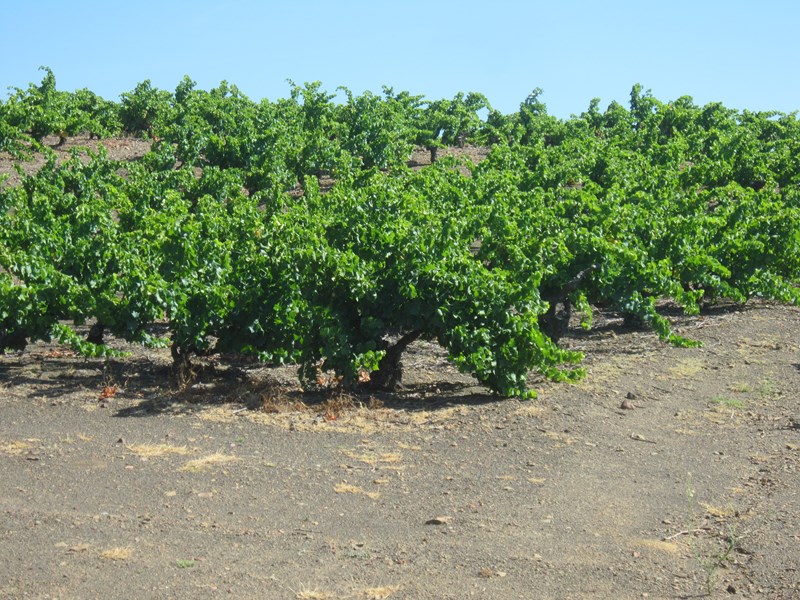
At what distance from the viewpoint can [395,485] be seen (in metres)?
7.39

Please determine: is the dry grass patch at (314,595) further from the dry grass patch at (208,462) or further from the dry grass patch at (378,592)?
the dry grass patch at (208,462)

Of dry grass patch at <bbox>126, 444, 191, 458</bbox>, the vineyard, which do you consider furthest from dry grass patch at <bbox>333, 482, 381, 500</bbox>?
the vineyard

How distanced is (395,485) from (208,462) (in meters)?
1.36

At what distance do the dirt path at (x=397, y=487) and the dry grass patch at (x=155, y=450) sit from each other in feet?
0.08

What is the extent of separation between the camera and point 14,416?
28.7 ft

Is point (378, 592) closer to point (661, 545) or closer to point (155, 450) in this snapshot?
point (661, 545)

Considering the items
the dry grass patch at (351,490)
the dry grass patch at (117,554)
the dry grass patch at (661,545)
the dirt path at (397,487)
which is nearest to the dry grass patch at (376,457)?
the dirt path at (397,487)

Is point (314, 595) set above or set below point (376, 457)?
below

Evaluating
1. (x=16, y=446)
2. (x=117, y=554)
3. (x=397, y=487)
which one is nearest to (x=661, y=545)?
(x=397, y=487)

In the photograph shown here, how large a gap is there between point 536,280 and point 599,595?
455cm

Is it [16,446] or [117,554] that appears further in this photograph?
[16,446]

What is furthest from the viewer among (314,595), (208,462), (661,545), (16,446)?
(16,446)

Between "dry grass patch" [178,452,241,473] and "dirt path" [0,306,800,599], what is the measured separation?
24mm

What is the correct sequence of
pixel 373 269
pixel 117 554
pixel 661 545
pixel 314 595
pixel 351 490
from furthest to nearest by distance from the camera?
1. pixel 373 269
2. pixel 351 490
3. pixel 661 545
4. pixel 117 554
5. pixel 314 595
